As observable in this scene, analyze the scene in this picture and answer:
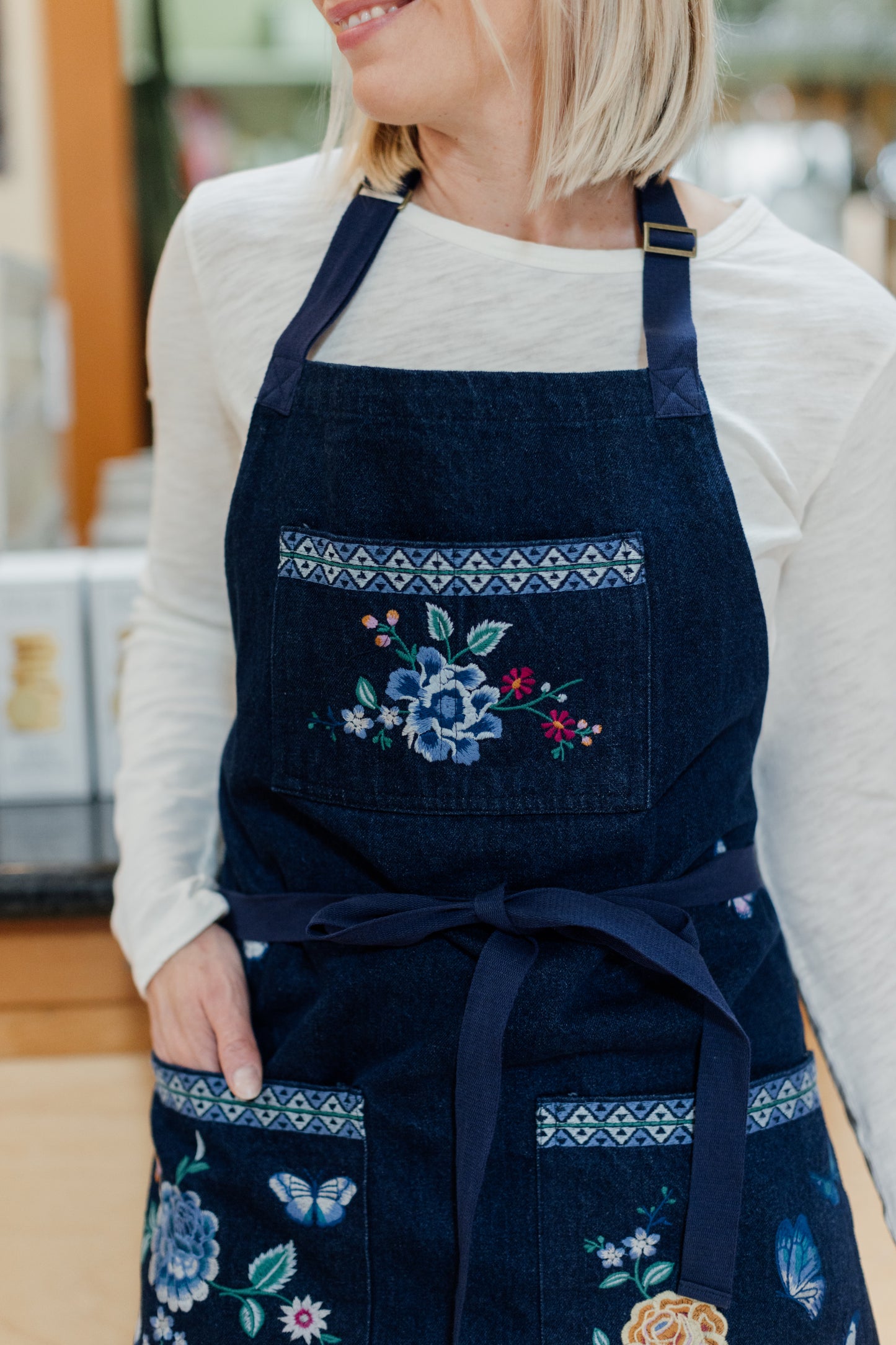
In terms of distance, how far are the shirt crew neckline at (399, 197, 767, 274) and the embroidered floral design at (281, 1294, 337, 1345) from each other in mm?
695

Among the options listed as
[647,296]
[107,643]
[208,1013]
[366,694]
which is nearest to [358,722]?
[366,694]

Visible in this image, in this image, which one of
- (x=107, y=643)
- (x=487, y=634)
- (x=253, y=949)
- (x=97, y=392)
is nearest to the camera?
(x=487, y=634)

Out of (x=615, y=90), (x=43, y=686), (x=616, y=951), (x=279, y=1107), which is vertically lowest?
(x=279, y=1107)

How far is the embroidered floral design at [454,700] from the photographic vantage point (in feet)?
2.57

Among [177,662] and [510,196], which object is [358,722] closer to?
[177,662]

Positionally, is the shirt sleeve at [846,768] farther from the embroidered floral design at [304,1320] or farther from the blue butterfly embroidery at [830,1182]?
the embroidered floral design at [304,1320]

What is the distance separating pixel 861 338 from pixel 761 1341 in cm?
64

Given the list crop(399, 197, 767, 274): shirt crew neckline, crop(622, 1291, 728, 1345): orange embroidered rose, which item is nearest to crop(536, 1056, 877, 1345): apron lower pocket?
crop(622, 1291, 728, 1345): orange embroidered rose

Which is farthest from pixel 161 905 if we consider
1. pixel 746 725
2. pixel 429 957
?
pixel 746 725

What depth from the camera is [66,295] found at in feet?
8.77

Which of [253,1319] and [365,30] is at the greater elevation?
[365,30]

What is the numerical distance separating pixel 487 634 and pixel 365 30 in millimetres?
391

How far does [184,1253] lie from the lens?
32.8 inches

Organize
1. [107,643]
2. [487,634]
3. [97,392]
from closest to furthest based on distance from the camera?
[487,634]
[107,643]
[97,392]
